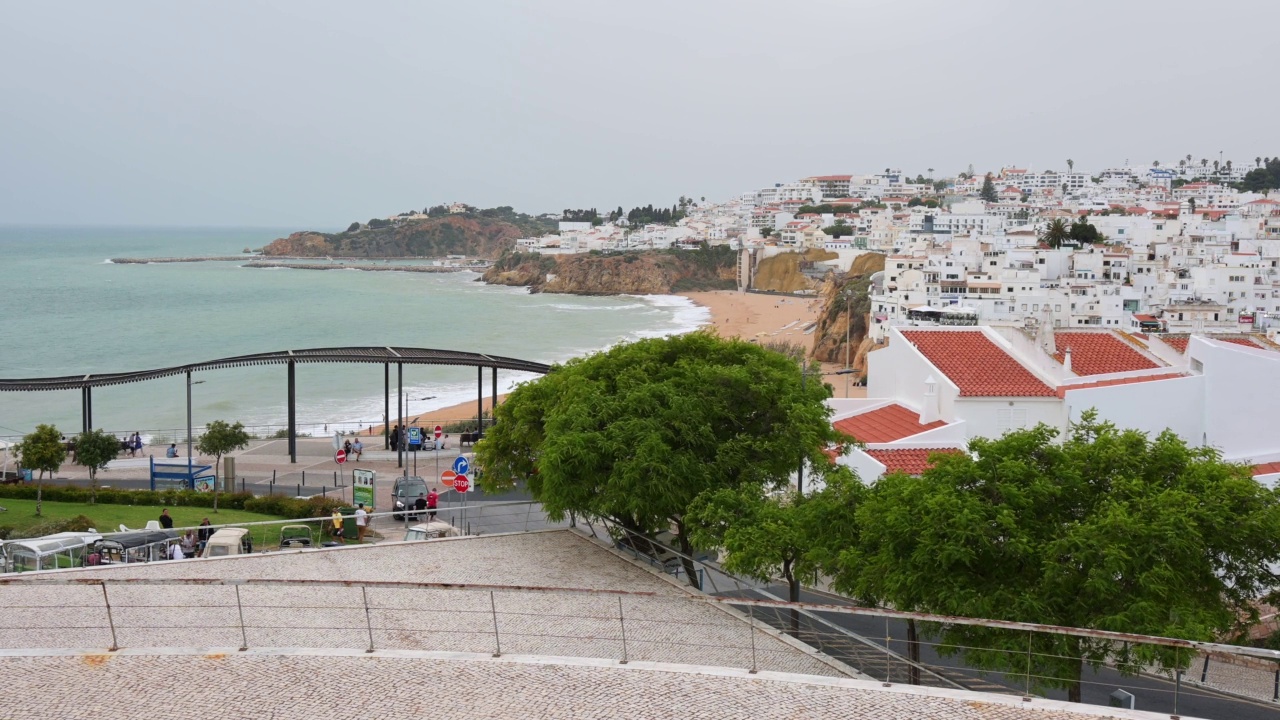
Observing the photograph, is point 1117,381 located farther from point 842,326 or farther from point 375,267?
point 375,267

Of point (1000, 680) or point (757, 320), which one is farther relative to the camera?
point (757, 320)

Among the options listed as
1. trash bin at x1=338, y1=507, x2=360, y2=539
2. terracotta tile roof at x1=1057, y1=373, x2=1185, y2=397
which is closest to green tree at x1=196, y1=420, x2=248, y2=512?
trash bin at x1=338, y1=507, x2=360, y2=539

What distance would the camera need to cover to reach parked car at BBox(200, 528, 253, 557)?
49.6 feet

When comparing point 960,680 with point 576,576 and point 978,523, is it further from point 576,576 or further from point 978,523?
point 576,576

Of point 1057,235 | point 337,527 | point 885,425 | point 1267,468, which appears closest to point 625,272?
point 1057,235

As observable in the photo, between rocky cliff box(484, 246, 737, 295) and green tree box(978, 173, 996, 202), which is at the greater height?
green tree box(978, 173, 996, 202)

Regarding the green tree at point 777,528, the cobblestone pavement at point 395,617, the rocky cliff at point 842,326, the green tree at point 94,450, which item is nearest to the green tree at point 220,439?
the green tree at point 94,450

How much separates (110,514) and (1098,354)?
22264mm

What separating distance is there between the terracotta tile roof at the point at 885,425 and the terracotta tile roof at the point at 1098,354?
4.11 meters

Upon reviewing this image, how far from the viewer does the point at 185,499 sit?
839 inches

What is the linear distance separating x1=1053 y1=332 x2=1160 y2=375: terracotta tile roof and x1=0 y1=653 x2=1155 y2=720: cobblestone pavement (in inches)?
759

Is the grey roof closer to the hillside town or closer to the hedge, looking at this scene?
the hedge

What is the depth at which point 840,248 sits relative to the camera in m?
140

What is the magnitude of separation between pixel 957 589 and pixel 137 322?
9222 cm
